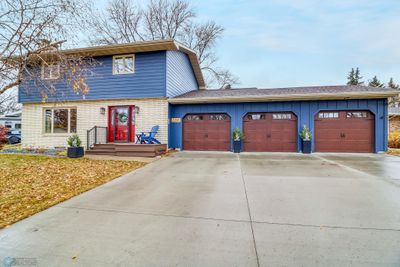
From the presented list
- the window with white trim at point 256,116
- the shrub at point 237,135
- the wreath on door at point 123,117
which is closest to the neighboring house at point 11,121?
the wreath on door at point 123,117

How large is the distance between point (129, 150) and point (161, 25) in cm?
1585

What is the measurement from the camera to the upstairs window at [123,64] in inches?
410

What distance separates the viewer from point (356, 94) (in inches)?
340

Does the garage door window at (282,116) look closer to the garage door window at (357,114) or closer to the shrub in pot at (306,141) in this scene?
the shrub in pot at (306,141)

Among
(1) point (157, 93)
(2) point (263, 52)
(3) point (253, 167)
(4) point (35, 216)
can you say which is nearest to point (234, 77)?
(2) point (263, 52)

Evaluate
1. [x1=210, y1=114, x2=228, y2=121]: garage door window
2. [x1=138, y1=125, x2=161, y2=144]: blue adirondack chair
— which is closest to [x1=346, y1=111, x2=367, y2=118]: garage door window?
[x1=210, y1=114, x2=228, y2=121]: garage door window

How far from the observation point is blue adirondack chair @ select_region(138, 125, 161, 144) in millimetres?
9438

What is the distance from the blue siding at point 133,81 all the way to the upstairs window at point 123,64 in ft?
0.79

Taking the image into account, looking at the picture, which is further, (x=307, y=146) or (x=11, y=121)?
(x=11, y=121)

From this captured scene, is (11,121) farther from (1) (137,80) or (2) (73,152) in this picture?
(1) (137,80)

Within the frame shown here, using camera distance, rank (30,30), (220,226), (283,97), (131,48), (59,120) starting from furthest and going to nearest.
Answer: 1. (59,120)
2. (131,48)
3. (283,97)
4. (30,30)
5. (220,226)

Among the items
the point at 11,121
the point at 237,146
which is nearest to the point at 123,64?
the point at 237,146

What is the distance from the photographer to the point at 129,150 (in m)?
9.04

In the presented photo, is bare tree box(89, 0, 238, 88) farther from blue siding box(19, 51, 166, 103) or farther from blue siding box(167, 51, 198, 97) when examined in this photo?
blue siding box(19, 51, 166, 103)
